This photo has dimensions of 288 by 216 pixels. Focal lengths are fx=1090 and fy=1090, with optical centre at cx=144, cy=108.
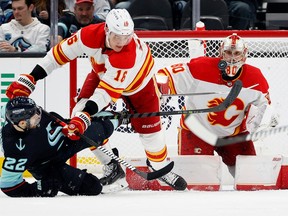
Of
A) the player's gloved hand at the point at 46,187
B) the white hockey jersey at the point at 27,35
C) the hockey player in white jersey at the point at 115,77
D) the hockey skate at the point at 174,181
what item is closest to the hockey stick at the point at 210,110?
the hockey player in white jersey at the point at 115,77

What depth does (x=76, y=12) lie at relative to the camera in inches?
283

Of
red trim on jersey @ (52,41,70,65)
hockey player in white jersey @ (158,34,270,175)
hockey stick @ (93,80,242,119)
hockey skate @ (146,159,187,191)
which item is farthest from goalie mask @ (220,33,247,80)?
red trim on jersey @ (52,41,70,65)

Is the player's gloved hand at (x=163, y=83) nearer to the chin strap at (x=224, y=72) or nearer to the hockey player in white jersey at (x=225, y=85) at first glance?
the hockey player in white jersey at (x=225, y=85)

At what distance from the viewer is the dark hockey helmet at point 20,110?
525cm

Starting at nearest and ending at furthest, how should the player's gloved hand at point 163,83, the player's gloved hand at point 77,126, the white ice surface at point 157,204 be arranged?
the white ice surface at point 157,204 → the player's gloved hand at point 77,126 → the player's gloved hand at point 163,83

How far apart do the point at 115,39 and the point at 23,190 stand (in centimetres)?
93

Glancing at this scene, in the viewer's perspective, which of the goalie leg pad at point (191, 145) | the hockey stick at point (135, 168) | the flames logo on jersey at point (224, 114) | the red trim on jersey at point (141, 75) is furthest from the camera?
the goalie leg pad at point (191, 145)

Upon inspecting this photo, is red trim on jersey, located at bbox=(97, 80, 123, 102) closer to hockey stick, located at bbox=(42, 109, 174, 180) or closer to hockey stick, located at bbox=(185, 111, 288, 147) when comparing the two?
hockey stick, located at bbox=(42, 109, 174, 180)

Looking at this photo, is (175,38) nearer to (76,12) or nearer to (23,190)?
(76,12)

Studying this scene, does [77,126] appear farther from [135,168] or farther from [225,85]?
[225,85]

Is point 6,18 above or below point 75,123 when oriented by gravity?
above

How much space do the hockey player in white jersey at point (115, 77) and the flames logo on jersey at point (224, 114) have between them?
39cm

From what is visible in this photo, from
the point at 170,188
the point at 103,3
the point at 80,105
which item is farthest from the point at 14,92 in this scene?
the point at 103,3

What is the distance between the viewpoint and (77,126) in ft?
17.8
